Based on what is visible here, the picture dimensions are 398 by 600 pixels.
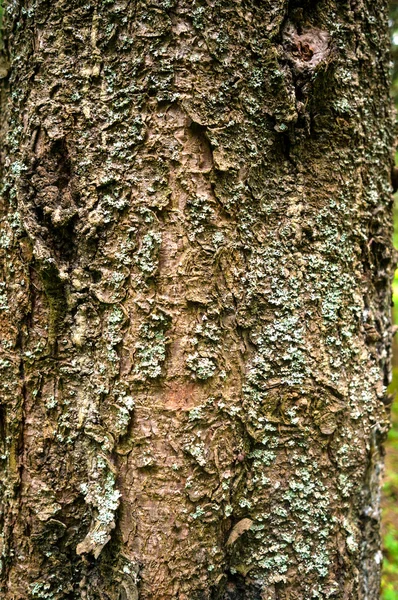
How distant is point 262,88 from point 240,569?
4.15ft

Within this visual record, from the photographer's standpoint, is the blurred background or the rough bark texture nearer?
the rough bark texture

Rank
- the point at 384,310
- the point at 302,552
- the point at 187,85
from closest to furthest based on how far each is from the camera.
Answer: the point at 187,85 → the point at 302,552 → the point at 384,310

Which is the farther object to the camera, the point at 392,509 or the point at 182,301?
the point at 392,509

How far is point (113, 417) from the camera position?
107 cm

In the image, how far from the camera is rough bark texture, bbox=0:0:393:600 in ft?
3.46

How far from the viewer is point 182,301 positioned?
106 cm

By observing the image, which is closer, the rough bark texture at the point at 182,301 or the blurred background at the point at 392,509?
the rough bark texture at the point at 182,301

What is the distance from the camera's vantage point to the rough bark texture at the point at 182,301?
105cm

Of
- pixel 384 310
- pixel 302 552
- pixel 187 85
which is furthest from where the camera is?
pixel 384 310

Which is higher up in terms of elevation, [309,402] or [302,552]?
[309,402]

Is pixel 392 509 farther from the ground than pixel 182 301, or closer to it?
closer to it

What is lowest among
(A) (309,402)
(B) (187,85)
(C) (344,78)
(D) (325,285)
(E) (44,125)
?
(A) (309,402)

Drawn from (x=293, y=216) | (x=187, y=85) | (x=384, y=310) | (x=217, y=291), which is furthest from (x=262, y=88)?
(x=384, y=310)

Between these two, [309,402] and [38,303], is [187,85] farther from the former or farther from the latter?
[309,402]
